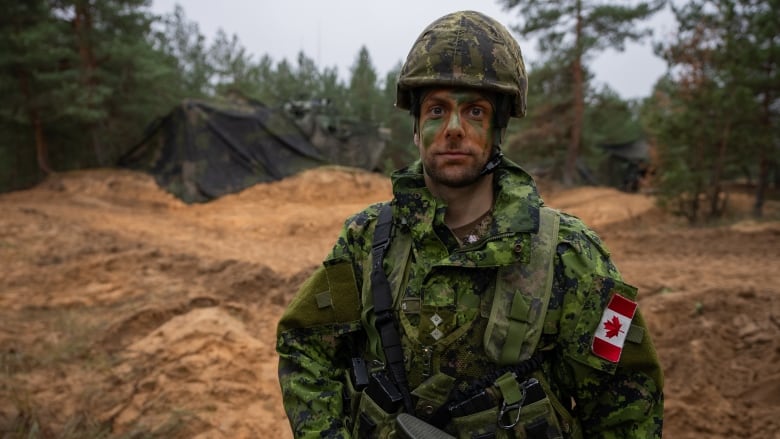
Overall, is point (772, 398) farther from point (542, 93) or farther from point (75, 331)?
point (542, 93)

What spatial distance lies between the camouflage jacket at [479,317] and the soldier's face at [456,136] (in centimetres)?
10

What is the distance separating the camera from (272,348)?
15.0ft

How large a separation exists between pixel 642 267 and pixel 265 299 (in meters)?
4.92

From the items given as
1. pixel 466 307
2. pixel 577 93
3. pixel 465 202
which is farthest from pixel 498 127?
pixel 577 93

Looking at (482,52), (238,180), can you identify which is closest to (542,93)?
(238,180)

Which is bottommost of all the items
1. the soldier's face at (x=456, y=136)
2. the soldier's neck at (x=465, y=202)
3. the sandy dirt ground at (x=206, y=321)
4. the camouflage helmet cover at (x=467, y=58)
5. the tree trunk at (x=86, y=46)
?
the sandy dirt ground at (x=206, y=321)

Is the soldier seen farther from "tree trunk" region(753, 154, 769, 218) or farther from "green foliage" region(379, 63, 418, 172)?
"green foliage" region(379, 63, 418, 172)

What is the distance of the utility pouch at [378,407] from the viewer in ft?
4.98

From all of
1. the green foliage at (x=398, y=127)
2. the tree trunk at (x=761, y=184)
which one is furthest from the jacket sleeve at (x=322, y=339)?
the green foliage at (x=398, y=127)

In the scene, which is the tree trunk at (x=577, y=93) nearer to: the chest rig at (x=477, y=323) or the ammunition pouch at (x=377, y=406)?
the chest rig at (x=477, y=323)

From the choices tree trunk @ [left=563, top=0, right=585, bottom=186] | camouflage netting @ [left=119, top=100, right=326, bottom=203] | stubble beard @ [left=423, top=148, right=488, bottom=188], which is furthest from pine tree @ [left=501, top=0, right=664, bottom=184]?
stubble beard @ [left=423, top=148, right=488, bottom=188]

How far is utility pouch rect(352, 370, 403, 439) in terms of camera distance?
152 centimetres

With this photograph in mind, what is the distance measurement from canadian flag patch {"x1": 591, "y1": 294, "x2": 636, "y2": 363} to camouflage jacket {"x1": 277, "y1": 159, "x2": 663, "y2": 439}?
2 centimetres

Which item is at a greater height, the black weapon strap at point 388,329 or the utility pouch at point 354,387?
the black weapon strap at point 388,329
